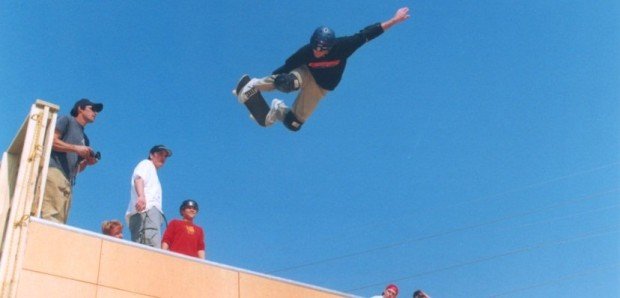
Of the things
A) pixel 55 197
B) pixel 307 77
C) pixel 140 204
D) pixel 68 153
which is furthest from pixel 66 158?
pixel 307 77

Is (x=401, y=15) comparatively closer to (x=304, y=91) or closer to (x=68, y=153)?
(x=304, y=91)

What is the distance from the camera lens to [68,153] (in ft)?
29.7

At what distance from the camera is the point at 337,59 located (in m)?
11.3

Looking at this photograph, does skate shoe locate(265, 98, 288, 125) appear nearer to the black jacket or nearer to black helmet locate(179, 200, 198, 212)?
the black jacket

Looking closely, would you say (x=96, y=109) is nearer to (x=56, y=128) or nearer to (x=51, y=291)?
(x=56, y=128)

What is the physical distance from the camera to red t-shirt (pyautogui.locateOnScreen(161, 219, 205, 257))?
380 inches

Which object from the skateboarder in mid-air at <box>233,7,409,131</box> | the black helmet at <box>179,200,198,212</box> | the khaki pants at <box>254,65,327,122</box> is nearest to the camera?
the black helmet at <box>179,200,198,212</box>

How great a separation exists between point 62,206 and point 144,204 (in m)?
0.94

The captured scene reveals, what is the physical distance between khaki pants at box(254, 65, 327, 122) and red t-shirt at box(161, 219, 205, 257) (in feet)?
7.89

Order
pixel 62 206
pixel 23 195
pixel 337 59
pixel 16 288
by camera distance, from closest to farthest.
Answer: pixel 16 288 → pixel 23 195 → pixel 62 206 → pixel 337 59

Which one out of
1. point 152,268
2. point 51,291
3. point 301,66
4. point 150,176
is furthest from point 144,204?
point 301,66

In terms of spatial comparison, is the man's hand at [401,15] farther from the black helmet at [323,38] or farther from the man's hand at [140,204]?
the man's hand at [140,204]

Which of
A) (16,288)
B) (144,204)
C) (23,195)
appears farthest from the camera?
(144,204)

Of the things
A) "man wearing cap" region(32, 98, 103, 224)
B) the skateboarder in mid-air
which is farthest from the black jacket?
"man wearing cap" region(32, 98, 103, 224)
